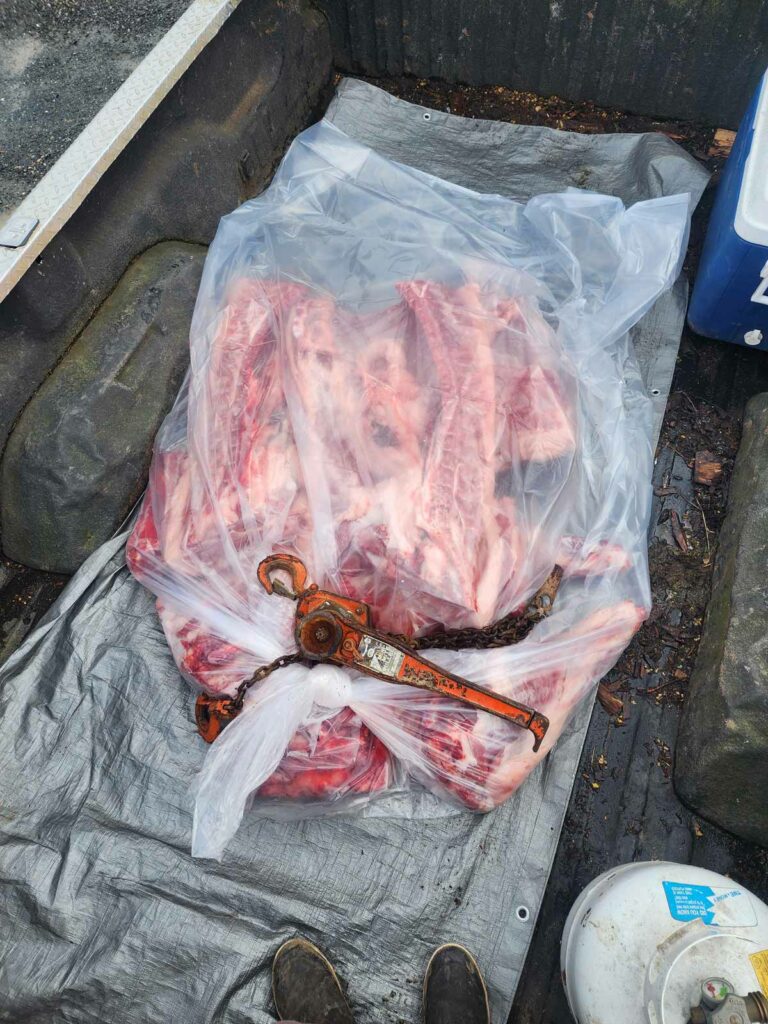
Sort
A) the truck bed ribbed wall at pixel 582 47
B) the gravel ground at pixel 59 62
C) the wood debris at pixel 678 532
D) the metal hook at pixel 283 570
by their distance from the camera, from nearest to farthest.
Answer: the metal hook at pixel 283 570, the wood debris at pixel 678 532, the truck bed ribbed wall at pixel 582 47, the gravel ground at pixel 59 62

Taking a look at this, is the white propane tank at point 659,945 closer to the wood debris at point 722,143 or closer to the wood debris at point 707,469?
the wood debris at point 707,469

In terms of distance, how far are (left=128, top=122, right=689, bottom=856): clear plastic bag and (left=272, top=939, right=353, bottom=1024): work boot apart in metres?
0.34

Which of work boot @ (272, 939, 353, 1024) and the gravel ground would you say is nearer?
work boot @ (272, 939, 353, 1024)

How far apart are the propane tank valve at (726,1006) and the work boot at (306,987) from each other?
0.80 meters

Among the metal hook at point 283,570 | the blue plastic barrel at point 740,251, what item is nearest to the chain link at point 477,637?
the metal hook at point 283,570

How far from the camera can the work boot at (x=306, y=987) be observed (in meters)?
1.70

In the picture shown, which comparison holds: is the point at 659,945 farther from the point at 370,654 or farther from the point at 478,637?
the point at 370,654

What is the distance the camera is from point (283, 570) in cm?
184

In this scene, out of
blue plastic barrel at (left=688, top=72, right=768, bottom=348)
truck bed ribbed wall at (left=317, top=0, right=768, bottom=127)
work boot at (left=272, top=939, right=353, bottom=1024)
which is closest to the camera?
work boot at (left=272, top=939, right=353, bottom=1024)

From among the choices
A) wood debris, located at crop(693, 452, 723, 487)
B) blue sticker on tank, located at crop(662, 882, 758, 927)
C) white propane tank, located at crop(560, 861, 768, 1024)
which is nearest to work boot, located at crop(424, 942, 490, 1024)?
white propane tank, located at crop(560, 861, 768, 1024)

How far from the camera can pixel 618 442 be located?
2191 millimetres

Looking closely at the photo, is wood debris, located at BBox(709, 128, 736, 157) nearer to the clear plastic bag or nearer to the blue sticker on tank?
the clear plastic bag

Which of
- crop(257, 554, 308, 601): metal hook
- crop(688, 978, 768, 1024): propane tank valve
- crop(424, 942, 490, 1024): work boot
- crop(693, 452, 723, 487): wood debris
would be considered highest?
crop(257, 554, 308, 601): metal hook

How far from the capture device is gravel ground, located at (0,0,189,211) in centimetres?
275
